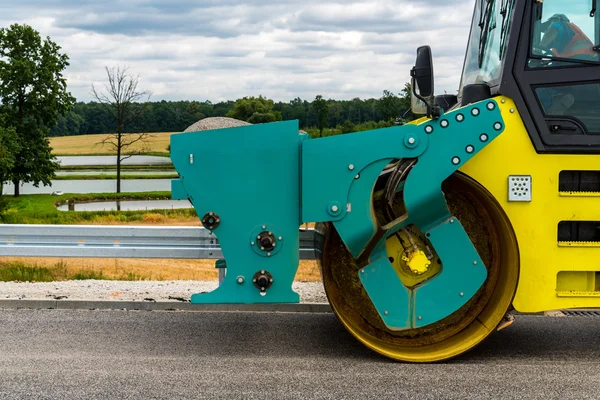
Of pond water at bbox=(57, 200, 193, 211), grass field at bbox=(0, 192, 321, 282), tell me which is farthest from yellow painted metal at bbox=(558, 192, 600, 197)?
pond water at bbox=(57, 200, 193, 211)

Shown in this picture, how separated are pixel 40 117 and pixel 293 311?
5571 centimetres

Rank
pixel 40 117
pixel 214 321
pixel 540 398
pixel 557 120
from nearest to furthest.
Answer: pixel 540 398 < pixel 557 120 < pixel 214 321 < pixel 40 117

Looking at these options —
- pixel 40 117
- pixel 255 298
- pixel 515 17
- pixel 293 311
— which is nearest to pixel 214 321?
pixel 293 311

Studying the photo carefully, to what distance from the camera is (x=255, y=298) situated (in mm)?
5484

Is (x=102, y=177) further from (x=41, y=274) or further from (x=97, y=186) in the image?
(x=41, y=274)

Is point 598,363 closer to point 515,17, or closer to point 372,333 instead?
point 372,333

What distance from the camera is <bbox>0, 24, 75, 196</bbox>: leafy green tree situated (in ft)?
186

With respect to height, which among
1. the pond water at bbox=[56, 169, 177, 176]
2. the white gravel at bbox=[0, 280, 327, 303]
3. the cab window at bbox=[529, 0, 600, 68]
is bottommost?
the white gravel at bbox=[0, 280, 327, 303]

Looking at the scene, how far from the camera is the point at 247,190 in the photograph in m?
5.47

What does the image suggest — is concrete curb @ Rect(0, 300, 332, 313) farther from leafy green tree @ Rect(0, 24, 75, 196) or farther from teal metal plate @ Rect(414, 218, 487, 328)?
leafy green tree @ Rect(0, 24, 75, 196)

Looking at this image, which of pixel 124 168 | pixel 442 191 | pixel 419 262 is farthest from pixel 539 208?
pixel 124 168

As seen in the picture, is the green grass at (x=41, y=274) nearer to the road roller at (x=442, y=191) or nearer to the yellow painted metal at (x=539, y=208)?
the road roller at (x=442, y=191)

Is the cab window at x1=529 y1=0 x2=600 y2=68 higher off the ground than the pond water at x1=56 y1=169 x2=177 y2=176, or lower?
higher

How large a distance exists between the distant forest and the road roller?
63 cm
